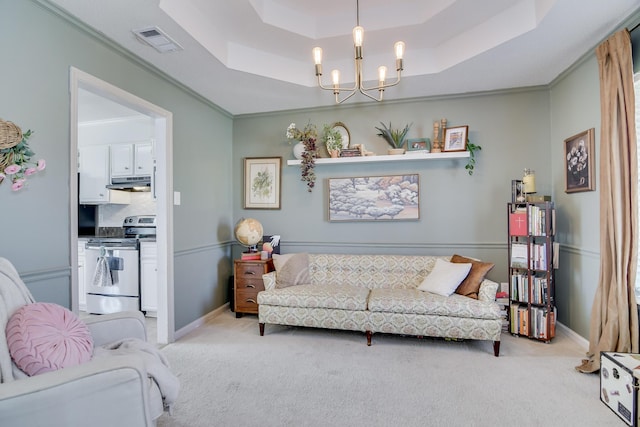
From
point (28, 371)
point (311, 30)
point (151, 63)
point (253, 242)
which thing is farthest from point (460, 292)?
point (151, 63)

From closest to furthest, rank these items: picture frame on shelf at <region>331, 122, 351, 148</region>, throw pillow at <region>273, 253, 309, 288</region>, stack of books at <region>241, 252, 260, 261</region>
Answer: throw pillow at <region>273, 253, 309, 288</region>, stack of books at <region>241, 252, 260, 261</region>, picture frame on shelf at <region>331, 122, 351, 148</region>

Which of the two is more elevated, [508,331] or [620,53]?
[620,53]

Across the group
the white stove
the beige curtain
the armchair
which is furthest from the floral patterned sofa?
the armchair

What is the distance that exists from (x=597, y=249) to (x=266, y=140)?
3687 mm

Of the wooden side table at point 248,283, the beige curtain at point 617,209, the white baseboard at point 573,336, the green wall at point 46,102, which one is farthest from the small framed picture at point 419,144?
the green wall at point 46,102

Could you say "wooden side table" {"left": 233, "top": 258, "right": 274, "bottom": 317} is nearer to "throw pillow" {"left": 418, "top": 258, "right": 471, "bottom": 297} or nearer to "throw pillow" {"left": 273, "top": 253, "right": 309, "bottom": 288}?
"throw pillow" {"left": 273, "top": 253, "right": 309, "bottom": 288}

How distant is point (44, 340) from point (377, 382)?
1.99 m

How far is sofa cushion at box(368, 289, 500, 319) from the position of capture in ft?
8.92

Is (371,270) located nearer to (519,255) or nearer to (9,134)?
(519,255)

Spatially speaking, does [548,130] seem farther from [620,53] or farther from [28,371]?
[28,371]

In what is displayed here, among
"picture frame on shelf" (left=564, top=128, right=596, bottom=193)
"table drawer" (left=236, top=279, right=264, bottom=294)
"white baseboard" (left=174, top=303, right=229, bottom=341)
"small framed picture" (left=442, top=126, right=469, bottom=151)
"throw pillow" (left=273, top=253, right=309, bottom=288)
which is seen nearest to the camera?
"picture frame on shelf" (left=564, top=128, right=596, bottom=193)

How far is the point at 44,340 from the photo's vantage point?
4.63 feet

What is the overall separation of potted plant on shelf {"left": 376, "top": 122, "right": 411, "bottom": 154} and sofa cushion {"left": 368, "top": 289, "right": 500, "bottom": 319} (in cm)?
167

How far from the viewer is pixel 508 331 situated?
126 inches
